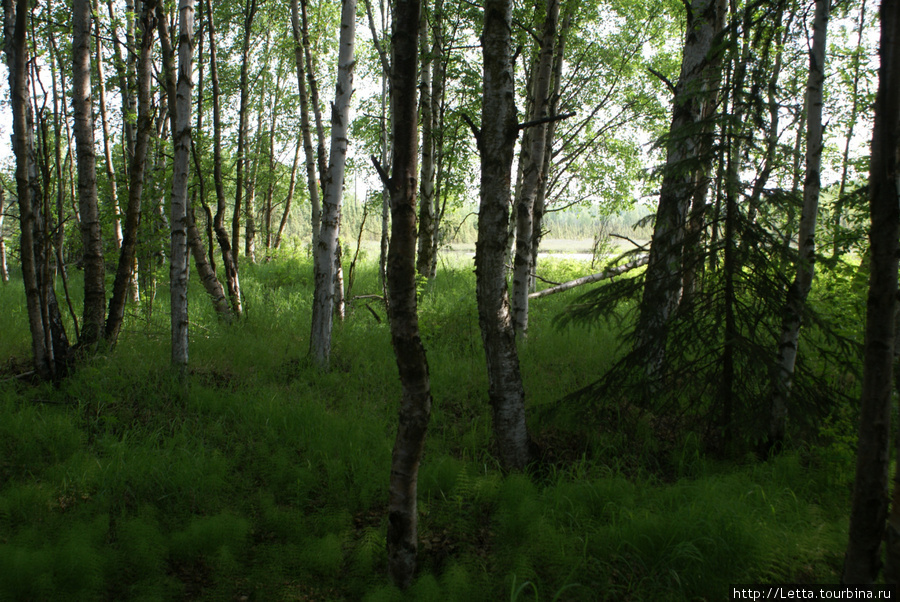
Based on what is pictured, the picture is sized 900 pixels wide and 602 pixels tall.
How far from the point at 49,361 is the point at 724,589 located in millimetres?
6949

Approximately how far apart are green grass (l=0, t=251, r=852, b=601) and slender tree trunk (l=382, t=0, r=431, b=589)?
902 mm

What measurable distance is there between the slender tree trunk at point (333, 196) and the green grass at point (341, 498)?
60 centimetres

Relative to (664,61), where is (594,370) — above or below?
below

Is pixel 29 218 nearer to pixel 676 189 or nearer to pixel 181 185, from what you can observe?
pixel 181 185

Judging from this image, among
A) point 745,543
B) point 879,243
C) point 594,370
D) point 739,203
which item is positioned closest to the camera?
point 879,243

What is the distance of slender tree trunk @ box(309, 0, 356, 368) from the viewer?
21.2 feet

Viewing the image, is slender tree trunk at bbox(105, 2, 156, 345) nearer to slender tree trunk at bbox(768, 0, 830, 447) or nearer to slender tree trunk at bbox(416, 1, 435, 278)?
slender tree trunk at bbox(416, 1, 435, 278)

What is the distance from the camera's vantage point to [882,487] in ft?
7.07

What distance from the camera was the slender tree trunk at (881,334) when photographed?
197cm

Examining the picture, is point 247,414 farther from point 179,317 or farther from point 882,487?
point 882,487

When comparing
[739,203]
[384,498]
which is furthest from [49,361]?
[739,203]

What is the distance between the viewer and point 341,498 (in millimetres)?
3896

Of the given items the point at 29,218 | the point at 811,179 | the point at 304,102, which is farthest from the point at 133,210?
the point at 811,179

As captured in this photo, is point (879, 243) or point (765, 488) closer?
point (879, 243)
